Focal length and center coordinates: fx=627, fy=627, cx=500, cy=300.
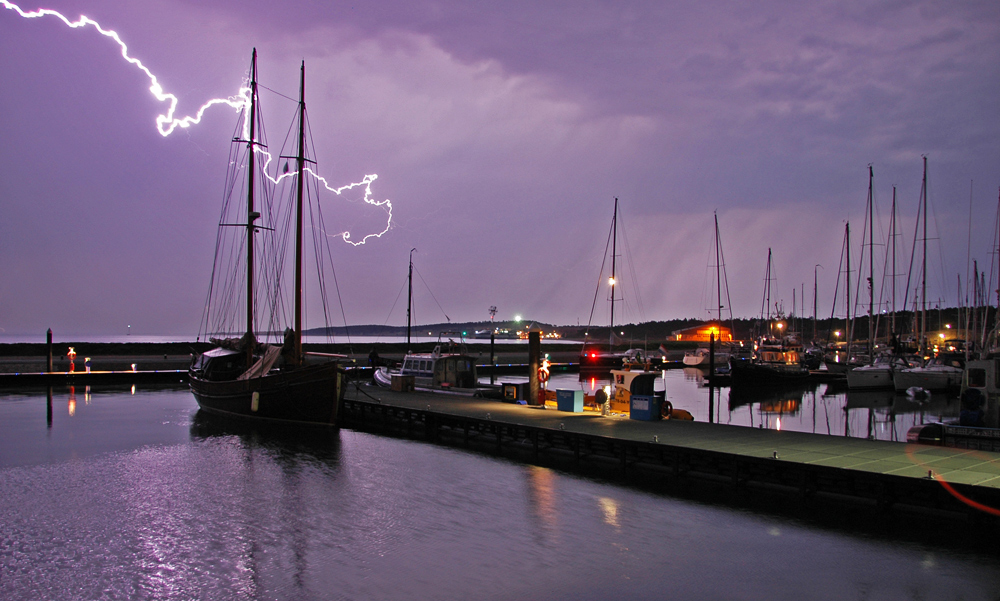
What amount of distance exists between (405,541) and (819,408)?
34.1 meters

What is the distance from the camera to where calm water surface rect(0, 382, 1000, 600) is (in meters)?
10.6

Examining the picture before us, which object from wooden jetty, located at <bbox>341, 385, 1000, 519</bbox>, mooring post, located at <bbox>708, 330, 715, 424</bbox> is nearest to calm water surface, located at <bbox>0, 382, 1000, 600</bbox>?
wooden jetty, located at <bbox>341, 385, 1000, 519</bbox>

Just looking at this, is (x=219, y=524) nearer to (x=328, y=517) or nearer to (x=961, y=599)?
(x=328, y=517)

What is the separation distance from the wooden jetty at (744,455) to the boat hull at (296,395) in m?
3.51

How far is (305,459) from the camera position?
21.2 meters

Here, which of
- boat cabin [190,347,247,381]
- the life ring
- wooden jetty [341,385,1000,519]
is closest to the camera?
wooden jetty [341,385,1000,519]

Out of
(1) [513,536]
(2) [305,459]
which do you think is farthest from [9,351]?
(1) [513,536]

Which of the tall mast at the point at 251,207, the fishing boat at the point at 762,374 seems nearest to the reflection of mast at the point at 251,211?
the tall mast at the point at 251,207

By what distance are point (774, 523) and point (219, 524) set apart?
12169 millimetres

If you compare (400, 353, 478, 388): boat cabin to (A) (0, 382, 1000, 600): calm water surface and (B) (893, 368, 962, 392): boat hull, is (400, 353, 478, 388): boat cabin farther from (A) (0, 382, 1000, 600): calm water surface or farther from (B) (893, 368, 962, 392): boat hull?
(B) (893, 368, 962, 392): boat hull

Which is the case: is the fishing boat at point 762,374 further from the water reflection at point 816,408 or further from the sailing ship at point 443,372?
the sailing ship at point 443,372

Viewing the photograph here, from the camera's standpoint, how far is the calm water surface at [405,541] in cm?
1055

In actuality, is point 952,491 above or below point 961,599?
above

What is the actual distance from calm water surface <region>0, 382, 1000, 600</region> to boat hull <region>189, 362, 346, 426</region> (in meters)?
6.17
